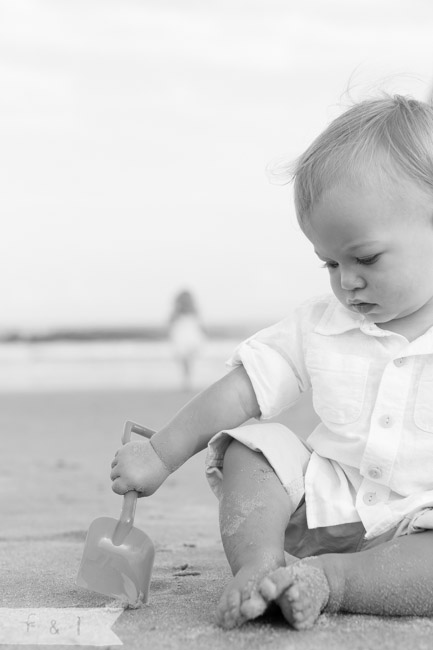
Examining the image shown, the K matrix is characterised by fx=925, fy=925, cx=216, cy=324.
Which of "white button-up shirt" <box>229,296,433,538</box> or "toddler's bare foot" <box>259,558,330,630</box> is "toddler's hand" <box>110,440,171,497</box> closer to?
"white button-up shirt" <box>229,296,433,538</box>

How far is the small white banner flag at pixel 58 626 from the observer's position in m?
1.50

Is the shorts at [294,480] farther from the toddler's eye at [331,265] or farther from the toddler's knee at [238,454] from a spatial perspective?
the toddler's eye at [331,265]

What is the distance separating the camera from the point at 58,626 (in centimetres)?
158

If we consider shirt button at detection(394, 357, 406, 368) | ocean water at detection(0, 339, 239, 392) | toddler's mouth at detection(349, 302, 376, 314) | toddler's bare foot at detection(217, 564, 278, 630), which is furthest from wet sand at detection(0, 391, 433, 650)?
ocean water at detection(0, 339, 239, 392)

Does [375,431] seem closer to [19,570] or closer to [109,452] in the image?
[19,570]

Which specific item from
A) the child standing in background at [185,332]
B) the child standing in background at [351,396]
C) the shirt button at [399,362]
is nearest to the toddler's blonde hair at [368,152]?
the child standing in background at [351,396]

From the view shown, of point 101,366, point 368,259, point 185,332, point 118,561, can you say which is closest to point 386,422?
point 368,259

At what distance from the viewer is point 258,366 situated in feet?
6.70

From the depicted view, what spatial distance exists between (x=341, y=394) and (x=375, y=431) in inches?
4.4

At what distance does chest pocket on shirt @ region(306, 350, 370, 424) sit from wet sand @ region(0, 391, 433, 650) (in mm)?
440

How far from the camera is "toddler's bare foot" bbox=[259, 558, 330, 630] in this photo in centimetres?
151

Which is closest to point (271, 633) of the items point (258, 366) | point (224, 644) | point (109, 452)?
point (224, 644)

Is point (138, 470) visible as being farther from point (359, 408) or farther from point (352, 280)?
point (352, 280)

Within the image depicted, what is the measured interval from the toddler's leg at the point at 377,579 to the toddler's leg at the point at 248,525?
76 mm
